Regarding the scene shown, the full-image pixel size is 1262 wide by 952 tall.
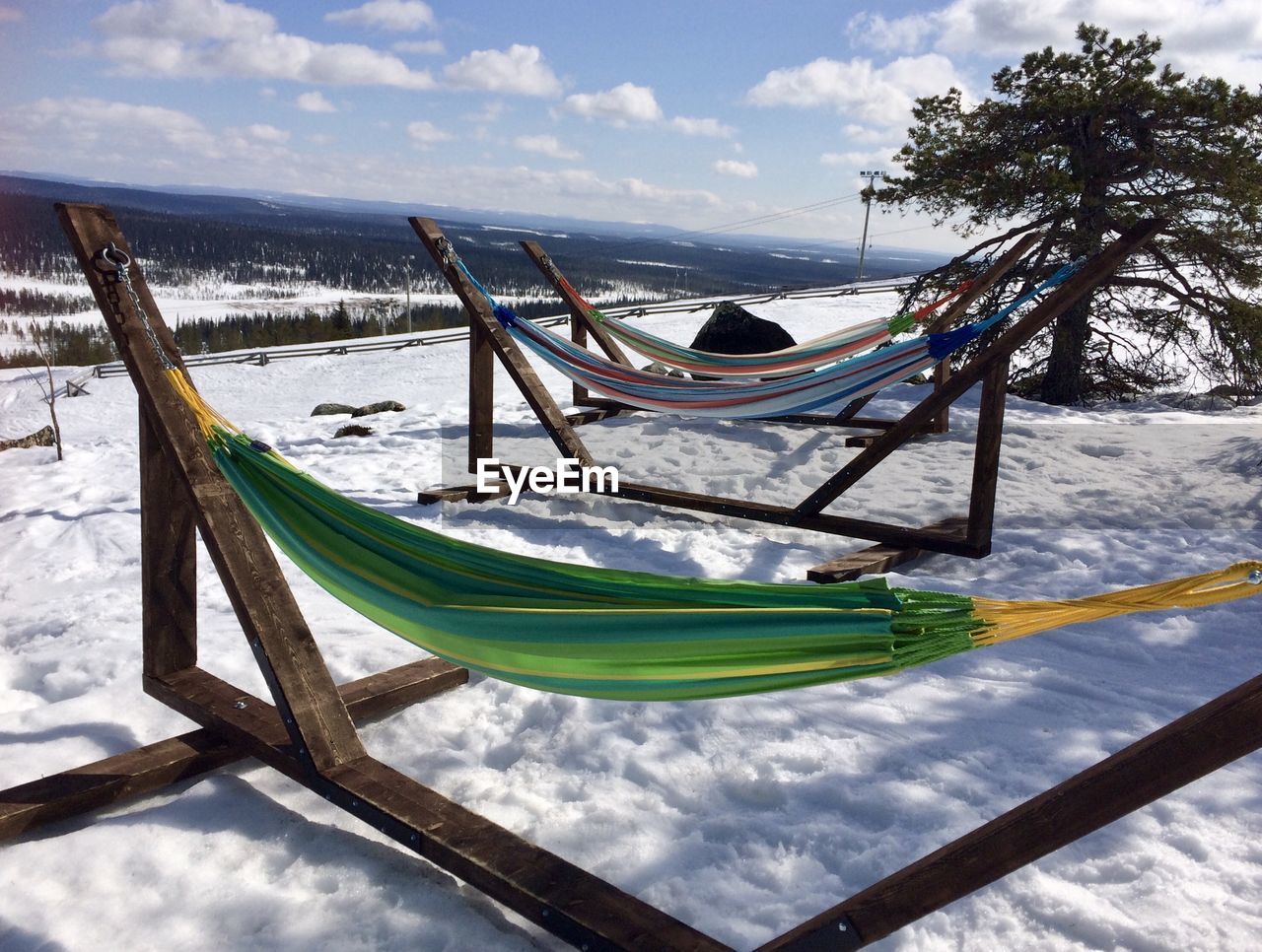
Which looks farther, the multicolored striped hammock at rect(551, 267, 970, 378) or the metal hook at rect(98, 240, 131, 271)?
the multicolored striped hammock at rect(551, 267, 970, 378)

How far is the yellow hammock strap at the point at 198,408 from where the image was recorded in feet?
6.23

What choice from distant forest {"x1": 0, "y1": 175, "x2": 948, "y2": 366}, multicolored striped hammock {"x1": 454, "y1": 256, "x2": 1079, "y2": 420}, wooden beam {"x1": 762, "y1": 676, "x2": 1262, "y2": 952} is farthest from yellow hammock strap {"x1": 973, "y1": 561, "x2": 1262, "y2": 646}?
distant forest {"x1": 0, "y1": 175, "x2": 948, "y2": 366}

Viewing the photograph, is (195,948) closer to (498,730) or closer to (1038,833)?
(498,730)

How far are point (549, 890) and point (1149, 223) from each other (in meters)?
2.79

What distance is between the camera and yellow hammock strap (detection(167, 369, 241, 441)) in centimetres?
190

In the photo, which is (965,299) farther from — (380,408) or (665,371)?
(380,408)

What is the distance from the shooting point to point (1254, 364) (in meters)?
7.13

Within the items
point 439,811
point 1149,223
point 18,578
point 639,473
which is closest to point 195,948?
point 439,811

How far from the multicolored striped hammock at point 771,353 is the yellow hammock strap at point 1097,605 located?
3.61 meters

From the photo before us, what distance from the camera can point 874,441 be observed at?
387 centimetres

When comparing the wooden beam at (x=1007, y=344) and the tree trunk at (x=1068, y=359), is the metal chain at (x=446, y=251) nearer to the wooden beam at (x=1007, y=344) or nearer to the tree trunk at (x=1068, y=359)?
the wooden beam at (x=1007, y=344)

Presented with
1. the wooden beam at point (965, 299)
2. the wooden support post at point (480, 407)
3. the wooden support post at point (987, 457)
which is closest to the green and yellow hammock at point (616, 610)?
the wooden support post at point (987, 457)

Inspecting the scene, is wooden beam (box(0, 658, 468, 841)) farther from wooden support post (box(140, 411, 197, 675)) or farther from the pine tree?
the pine tree

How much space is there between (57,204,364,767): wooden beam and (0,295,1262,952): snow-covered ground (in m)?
0.21
